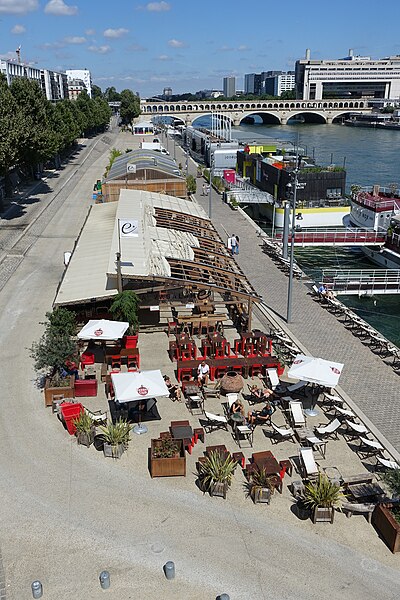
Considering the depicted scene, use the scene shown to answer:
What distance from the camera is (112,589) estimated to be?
31.9 ft

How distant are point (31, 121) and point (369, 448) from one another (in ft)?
130

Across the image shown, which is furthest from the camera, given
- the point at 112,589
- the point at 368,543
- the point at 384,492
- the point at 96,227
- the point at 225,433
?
the point at 96,227

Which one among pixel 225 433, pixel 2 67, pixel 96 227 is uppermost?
pixel 2 67

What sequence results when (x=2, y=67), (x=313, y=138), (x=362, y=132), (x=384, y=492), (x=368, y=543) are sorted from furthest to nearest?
(x=362, y=132), (x=313, y=138), (x=2, y=67), (x=384, y=492), (x=368, y=543)

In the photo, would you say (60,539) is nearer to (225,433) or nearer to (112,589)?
(112,589)

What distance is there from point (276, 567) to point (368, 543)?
2.04 m

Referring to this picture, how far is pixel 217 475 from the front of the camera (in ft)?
39.7

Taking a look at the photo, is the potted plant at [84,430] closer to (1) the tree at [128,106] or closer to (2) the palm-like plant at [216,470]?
(2) the palm-like plant at [216,470]

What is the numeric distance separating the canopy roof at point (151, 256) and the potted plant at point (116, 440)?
6.69 meters

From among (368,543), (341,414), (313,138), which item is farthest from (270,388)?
(313,138)

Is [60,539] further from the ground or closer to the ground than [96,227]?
closer to the ground

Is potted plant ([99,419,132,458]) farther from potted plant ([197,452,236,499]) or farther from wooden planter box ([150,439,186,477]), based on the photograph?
potted plant ([197,452,236,499])

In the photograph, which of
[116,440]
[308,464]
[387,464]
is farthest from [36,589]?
[387,464]

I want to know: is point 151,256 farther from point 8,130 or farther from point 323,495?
point 8,130
